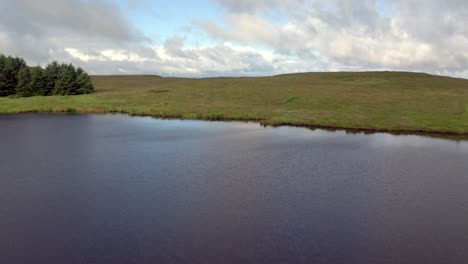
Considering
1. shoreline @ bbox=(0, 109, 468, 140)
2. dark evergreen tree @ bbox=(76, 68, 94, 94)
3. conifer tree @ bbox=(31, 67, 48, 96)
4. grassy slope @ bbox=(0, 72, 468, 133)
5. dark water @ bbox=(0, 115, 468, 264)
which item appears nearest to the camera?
dark water @ bbox=(0, 115, 468, 264)

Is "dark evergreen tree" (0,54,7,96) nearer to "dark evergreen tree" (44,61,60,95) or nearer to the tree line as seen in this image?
the tree line

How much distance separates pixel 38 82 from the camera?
88375mm

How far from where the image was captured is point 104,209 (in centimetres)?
2136

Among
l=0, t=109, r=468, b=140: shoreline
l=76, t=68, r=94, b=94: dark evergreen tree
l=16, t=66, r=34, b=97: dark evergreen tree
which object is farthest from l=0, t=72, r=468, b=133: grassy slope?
l=76, t=68, r=94, b=94: dark evergreen tree

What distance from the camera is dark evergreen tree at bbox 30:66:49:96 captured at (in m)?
88.1

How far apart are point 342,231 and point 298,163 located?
1393cm

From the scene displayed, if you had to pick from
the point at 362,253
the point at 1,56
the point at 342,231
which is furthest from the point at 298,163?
the point at 1,56

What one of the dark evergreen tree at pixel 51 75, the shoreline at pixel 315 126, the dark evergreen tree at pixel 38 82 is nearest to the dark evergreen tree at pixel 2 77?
the dark evergreen tree at pixel 38 82

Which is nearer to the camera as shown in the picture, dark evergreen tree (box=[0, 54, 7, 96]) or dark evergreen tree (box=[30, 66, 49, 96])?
dark evergreen tree (box=[0, 54, 7, 96])

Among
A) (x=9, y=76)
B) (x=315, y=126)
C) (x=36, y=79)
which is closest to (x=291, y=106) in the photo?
(x=315, y=126)

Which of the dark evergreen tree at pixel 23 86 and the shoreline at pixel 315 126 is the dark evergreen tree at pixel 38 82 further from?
the shoreline at pixel 315 126

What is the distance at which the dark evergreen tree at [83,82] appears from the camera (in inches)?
3681

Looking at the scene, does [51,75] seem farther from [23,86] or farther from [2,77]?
[2,77]

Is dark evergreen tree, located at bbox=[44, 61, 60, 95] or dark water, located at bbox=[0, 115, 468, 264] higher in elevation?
dark evergreen tree, located at bbox=[44, 61, 60, 95]
